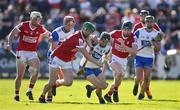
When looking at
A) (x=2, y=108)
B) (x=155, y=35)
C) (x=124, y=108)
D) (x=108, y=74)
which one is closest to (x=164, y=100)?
(x=155, y=35)

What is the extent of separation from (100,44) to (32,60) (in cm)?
237

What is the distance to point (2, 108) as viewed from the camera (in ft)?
65.6

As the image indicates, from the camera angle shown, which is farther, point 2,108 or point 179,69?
point 179,69

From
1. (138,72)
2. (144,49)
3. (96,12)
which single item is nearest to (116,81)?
(138,72)

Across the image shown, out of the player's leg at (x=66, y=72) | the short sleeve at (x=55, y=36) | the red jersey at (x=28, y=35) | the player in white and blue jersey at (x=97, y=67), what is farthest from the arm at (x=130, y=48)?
the red jersey at (x=28, y=35)

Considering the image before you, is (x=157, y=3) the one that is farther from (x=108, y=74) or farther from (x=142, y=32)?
(x=142, y=32)

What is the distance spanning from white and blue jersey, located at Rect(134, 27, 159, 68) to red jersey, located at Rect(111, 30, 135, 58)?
1502 mm

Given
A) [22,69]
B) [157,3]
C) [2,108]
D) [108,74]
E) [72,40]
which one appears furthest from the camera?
[157,3]

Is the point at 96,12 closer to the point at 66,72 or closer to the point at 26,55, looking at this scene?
the point at 26,55

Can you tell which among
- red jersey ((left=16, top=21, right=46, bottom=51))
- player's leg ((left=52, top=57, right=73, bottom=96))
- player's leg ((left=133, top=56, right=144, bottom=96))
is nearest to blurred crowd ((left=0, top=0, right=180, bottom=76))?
player's leg ((left=133, top=56, right=144, bottom=96))

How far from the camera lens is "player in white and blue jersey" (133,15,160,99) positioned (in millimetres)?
25234

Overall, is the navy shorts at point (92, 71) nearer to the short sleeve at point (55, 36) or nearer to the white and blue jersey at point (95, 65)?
the white and blue jersey at point (95, 65)

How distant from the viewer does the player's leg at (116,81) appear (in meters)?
23.2

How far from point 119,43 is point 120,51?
0.32m
